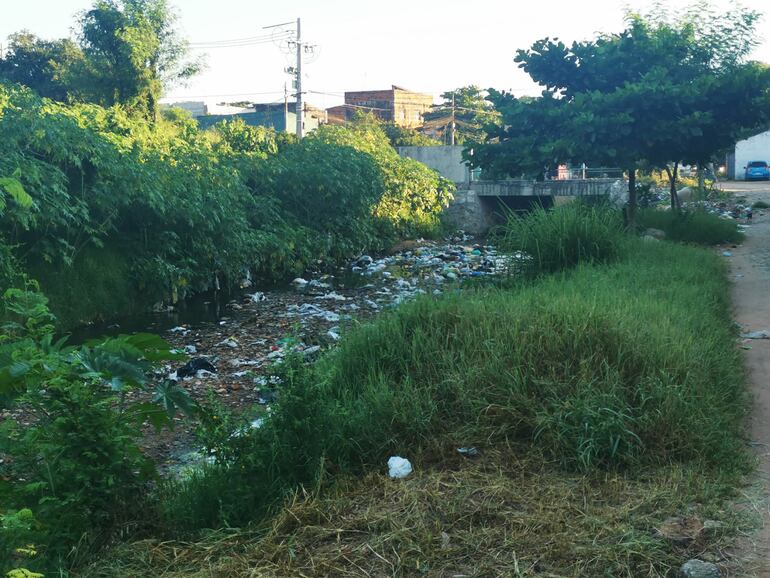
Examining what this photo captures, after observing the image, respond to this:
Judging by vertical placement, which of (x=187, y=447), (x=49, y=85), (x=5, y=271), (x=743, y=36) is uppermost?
(x=49, y=85)

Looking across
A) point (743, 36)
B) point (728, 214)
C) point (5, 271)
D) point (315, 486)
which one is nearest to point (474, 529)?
point (315, 486)

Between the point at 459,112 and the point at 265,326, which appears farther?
the point at 459,112

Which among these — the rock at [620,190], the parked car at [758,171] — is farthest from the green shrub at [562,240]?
the parked car at [758,171]

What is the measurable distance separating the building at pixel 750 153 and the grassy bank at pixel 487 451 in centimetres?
3717

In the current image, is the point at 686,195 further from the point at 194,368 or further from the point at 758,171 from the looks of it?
the point at 194,368

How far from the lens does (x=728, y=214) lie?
1786 cm

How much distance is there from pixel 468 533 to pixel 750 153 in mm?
40559

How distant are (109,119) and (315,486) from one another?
8.52m

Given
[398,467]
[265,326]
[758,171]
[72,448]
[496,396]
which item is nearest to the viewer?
[72,448]

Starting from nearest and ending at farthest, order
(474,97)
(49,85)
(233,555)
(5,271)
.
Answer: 1. (233,555)
2. (5,271)
3. (49,85)
4. (474,97)

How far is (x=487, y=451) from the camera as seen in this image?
363 cm

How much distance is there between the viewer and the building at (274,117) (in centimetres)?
3355

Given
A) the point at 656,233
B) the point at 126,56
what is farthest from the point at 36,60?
the point at 656,233

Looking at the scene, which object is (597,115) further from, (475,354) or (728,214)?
(728,214)
